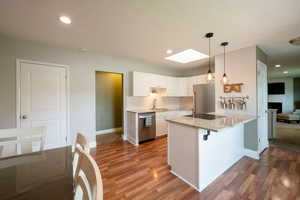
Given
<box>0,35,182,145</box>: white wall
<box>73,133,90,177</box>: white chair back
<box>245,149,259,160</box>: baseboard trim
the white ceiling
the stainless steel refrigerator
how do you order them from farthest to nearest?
the stainless steel refrigerator, <box>245,149,259,160</box>: baseboard trim, <box>0,35,182,145</box>: white wall, the white ceiling, <box>73,133,90,177</box>: white chair back

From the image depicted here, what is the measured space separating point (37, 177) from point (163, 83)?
3.93 metres

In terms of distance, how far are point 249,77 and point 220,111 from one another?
3.33ft

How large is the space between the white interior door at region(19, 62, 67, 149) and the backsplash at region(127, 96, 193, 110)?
5.81 feet

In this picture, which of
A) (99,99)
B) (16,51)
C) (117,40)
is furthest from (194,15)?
(99,99)

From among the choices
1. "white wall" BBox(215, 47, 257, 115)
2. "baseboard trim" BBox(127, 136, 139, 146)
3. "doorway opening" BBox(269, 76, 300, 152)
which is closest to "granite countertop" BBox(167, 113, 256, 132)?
"white wall" BBox(215, 47, 257, 115)

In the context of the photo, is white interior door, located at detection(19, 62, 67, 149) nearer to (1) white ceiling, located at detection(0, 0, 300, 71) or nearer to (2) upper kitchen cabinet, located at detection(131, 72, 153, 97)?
(1) white ceiling, located at detection(0, 0, 300, 71)

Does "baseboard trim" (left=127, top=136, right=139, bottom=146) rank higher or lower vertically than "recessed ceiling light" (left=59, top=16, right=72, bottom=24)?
lower

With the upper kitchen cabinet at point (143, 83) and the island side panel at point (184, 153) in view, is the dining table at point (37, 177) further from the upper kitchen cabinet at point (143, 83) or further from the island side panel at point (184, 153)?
the upper kitchen cabinet at point (143, 83)

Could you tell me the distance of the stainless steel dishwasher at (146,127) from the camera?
353cm

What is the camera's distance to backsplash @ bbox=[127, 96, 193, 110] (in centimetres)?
406

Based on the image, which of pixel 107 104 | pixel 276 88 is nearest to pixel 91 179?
pixel 107 104

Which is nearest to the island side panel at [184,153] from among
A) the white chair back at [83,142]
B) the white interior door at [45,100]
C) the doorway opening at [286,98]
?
the white chair back at [83,142]

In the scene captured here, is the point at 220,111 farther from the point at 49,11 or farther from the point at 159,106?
the point at 49,11

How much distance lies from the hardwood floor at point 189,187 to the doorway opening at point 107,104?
196 cm
